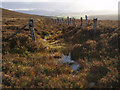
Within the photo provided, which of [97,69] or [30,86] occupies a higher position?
[97,69]

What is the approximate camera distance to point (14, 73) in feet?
18.4

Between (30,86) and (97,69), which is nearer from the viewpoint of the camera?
(30,86)

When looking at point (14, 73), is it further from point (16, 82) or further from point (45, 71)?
point (45, 71)

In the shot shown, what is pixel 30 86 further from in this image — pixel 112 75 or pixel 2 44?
pixel 2 44

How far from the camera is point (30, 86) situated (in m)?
4.61

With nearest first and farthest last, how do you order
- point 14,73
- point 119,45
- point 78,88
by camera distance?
point 78,88 → point 14,73 → point 119,45

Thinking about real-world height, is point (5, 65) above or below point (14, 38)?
below

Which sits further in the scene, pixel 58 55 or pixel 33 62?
pixel 58 55

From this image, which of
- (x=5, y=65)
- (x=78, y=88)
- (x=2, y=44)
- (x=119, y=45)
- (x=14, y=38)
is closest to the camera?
(x=78, y=88)

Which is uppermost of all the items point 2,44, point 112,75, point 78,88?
point 2,44

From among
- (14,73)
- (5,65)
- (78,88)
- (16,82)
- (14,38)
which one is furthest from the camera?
(14,38)

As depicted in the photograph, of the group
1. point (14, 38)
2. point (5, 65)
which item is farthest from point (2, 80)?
point (14, 38)

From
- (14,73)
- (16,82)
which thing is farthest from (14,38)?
(16,82)

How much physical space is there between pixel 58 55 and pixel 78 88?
4669mm
